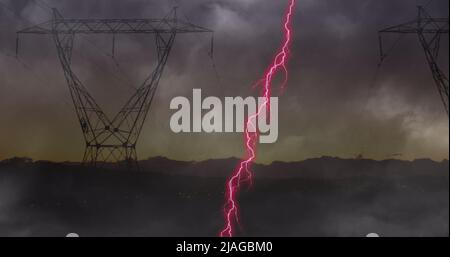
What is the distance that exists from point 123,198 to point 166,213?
1.25 metres

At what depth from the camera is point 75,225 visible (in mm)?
13711

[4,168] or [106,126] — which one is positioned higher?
[106,126]

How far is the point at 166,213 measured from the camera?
14039 mm
